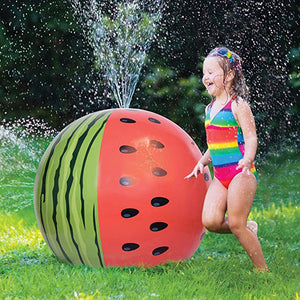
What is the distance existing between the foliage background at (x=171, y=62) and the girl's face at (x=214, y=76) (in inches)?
201

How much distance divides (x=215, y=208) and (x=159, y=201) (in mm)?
387

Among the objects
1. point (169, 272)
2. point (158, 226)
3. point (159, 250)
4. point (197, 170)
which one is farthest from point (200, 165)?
point (169, 272)

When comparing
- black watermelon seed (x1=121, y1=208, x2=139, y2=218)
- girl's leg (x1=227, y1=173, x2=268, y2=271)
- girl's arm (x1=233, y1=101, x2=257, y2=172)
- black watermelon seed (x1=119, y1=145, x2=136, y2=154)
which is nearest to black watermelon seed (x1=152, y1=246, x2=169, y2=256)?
black watermelon seed (x1=121, y1=208, x2=139, y2=218)

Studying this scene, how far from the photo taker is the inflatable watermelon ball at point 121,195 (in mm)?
3898

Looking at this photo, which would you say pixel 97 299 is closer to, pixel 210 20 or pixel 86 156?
pixel 86 156

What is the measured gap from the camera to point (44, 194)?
4152 millimetres

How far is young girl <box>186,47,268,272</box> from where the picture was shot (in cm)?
387

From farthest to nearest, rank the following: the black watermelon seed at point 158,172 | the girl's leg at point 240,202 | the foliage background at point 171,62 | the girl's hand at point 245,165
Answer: the foliage background at point 171,62, the black watermelon seed at point 158,172, the girl's leg at point 240,202, the girl's hand at point 245,165

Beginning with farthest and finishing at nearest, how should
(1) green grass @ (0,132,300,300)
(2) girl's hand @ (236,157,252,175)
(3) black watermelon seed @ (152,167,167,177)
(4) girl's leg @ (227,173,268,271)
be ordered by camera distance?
1. (3) black watermelon seed @ (152,167,167,177)
2. (4) girl's leg @ (227,173,268,271)
3. (2) girl's hand @ (236,157,252,175)
4. (1) green grass @ (0,132,300,300)

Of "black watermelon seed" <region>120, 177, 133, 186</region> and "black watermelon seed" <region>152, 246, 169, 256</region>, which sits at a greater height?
"black watermelon seed" <region>120, 177, 133, 186</region>

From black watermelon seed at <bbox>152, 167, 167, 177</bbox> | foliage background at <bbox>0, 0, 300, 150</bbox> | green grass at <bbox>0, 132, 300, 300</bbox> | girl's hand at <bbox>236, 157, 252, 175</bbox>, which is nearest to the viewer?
green grass at <bbox>0, 132, 300, 300</bbox>

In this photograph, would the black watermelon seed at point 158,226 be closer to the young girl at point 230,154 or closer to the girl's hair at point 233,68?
the young girl at point 230,154

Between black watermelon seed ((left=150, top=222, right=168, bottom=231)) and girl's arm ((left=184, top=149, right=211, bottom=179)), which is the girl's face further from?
black watermelon seed ((left=150, top=222, right=168, bottom=231))

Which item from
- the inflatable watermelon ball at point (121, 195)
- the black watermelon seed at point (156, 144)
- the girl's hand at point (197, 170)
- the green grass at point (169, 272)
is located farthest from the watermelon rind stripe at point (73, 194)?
the girl's hand at point (197, 170)
